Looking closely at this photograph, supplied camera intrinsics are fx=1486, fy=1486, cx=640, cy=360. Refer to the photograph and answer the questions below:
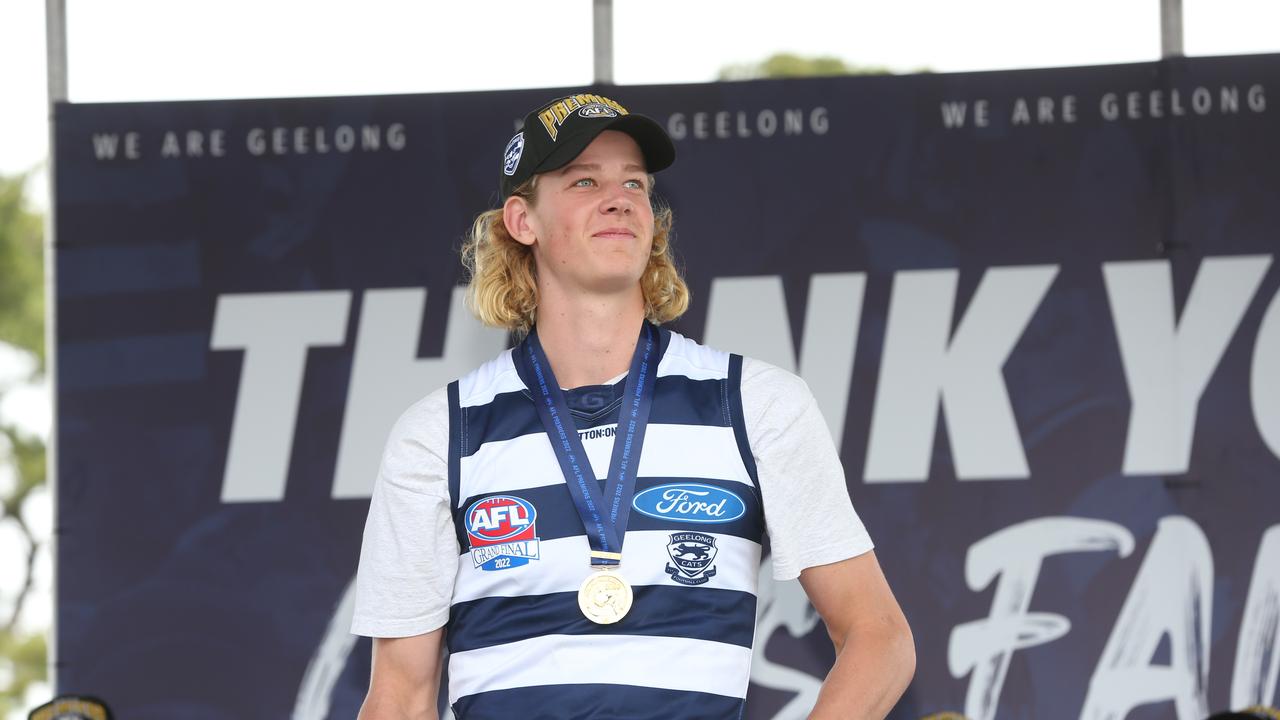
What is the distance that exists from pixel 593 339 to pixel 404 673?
540 mm

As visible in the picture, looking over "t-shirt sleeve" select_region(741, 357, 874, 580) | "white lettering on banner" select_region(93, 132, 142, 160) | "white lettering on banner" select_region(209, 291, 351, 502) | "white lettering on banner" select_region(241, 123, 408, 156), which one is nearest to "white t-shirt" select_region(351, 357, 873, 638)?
"t-shirt sleeve" select_region(741, 357, 874, 580)

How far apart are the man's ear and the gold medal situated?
58 centimetres

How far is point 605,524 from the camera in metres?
1.93

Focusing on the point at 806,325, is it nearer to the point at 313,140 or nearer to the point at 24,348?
the point at 313,140

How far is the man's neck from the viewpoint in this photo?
2.13 metres

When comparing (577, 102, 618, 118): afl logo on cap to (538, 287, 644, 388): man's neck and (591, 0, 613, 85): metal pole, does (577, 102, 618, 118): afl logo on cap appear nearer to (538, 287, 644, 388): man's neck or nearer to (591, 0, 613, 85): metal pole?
(538, 287, 644, 388): man's neck

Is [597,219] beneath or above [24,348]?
beneath

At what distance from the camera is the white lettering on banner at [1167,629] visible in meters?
3.95

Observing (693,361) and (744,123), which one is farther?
(744,123)

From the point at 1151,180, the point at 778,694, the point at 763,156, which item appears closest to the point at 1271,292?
the point at 1151,180

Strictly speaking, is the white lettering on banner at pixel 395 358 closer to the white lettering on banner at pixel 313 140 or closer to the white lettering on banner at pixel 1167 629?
the white lettering on banner at pixel 313 140

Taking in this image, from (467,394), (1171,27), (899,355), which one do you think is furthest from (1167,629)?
(467,394)

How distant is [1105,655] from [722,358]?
Result: 92.7 inches

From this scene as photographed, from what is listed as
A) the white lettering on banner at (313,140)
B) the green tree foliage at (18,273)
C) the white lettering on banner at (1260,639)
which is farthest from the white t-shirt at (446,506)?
the green tree foliage at (18,273)
